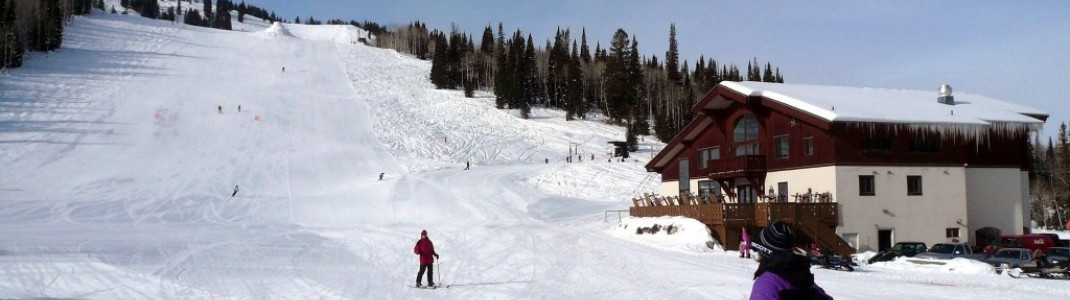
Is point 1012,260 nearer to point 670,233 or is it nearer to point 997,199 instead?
point 670,233

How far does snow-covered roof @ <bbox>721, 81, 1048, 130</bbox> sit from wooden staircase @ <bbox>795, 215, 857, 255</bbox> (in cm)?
380

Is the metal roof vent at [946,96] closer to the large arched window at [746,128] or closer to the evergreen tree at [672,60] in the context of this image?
the large arched window at [746,128]

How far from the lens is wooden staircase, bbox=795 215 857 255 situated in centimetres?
2741

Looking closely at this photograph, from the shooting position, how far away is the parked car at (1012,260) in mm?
19244

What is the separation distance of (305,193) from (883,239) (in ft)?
89.5

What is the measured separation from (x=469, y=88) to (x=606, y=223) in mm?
57268

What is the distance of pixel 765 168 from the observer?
33.0 m

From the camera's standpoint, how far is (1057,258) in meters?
20.2

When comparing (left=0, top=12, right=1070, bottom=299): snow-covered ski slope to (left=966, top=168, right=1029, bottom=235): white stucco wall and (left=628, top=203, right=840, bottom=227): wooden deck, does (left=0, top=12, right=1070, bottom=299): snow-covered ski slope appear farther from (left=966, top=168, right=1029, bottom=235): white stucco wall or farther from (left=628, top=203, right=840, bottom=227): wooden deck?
(left=966, top=168, right=1029, bottom=235): white stucco wall

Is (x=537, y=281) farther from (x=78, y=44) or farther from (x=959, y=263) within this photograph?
(x=78, y=44)

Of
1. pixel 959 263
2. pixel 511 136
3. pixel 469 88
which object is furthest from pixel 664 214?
pixel 469 88

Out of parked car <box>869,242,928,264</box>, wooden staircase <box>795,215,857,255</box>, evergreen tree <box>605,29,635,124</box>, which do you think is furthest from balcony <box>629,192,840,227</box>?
evergreen tree <box>605,29,635,124</box>

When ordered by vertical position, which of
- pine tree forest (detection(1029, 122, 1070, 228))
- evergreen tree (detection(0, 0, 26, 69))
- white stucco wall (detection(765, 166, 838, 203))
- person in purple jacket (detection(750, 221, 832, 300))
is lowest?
pine tree forest (detection(1029, 122, 1070, 228))

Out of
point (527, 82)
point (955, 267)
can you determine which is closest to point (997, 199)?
point (955, 267)
